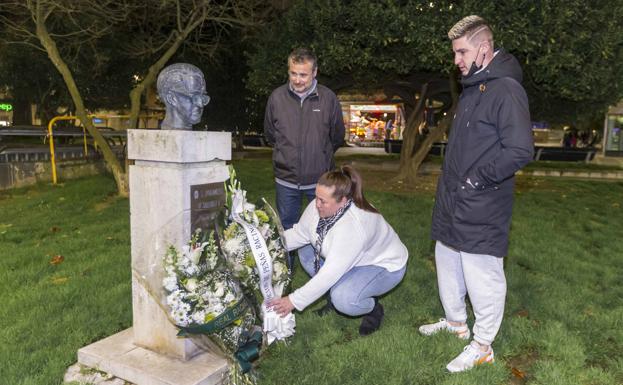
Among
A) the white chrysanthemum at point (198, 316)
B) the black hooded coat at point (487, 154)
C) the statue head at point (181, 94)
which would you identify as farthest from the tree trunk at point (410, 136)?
the white chrysanthemum at point (198, 316)

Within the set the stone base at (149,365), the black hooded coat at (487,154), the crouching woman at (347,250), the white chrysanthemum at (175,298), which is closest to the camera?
the white chrysanthemum at (175,298)

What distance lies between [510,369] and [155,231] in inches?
92.4

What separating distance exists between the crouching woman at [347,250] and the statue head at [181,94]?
2.97ft

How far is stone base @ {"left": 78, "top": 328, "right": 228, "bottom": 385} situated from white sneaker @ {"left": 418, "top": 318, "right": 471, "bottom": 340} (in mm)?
1425

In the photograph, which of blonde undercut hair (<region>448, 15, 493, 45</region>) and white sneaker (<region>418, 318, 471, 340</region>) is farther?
white sneaker (<region>418, 318, 471, 340</region>)

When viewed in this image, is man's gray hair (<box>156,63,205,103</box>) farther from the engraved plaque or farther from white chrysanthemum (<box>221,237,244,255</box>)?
white chrysanthemum (<box>221,237,244,255</box>)

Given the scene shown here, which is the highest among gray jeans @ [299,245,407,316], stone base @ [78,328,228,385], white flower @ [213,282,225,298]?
white flower @ [213,282,225,298]

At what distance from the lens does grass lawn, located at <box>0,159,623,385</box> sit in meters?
3.14

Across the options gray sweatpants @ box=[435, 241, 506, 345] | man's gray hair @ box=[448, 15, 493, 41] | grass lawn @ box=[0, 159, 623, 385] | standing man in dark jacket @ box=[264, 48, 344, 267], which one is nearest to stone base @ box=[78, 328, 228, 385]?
grass lawn @ box=[0, 159, 623, 385]

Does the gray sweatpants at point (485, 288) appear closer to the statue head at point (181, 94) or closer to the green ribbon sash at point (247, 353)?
the green ribbon sash at point (247, 353)

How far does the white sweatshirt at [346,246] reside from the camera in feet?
10.0

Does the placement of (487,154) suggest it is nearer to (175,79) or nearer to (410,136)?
(175,79)

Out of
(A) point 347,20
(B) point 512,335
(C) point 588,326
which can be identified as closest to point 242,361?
(B) point 512,335

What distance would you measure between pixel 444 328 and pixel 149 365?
1.99 m
